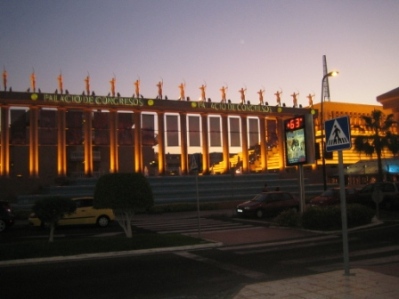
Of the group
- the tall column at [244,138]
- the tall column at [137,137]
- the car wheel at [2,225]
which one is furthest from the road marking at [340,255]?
the tall column at [244,138]

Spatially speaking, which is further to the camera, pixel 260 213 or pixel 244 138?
pixel 244 138

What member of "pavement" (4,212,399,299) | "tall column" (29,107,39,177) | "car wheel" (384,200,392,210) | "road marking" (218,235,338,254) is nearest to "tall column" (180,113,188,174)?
"tall column" (29,107,39,177)

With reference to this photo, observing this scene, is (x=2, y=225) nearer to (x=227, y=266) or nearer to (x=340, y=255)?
(x=227, y=266)

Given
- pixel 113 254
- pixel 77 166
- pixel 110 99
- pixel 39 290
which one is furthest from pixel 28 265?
pixel 77 166

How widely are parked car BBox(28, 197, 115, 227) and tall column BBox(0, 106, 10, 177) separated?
1697 centimetres

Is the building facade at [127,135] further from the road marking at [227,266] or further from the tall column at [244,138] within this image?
the road marking at [227,266]

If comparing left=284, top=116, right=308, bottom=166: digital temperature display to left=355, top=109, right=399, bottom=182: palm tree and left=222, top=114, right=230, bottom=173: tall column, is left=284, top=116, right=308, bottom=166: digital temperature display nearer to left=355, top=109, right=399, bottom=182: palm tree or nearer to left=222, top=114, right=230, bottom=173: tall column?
left=355, top=109, right=399, bottom=182: palm tree

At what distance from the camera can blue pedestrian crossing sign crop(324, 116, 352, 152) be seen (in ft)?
27.8

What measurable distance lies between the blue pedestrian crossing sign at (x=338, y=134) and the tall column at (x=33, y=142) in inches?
1355

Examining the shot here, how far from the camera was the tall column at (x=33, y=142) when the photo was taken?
38875 mm

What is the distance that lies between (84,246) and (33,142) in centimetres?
2838

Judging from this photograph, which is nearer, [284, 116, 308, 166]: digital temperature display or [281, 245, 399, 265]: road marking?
[281, 245, 399, 265]: road marking

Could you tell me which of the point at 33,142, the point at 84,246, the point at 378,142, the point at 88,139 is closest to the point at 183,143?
the point at 88,139

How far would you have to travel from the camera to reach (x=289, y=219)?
19.6m
